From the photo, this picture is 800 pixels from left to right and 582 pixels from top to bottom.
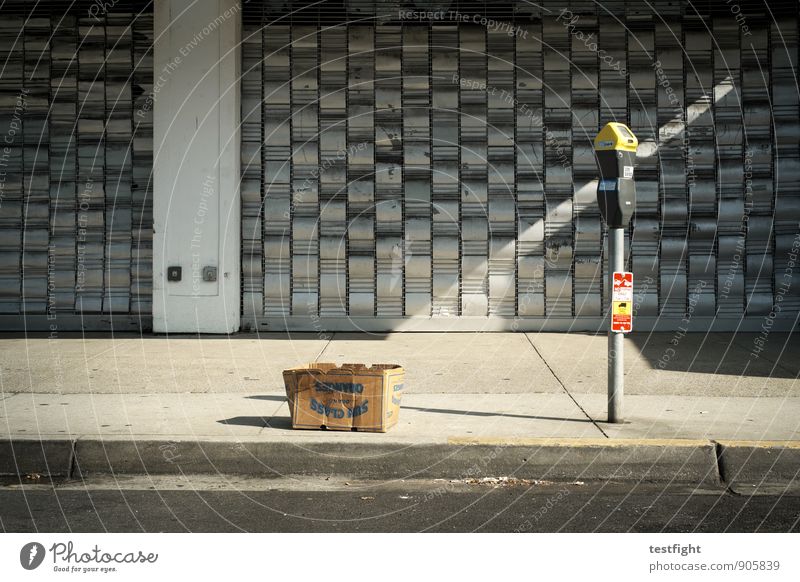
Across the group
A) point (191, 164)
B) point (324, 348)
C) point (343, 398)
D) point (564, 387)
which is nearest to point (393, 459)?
point (343, 398)

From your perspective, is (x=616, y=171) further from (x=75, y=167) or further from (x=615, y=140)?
(x=75, y=167)

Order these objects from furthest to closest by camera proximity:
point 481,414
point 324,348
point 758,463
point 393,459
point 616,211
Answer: point 324,348 < point 481,414 < point 616,211 < point 393,459 < point 758,463

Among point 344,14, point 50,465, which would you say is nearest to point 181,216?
point 344,14

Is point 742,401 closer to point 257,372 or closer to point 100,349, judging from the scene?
point 257,372

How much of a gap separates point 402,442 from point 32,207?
28.5 feet

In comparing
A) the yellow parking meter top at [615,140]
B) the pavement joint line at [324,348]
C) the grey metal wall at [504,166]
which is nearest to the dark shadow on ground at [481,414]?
the yellow parking meter top at [615,140]

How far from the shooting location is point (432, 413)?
8797 millimetres

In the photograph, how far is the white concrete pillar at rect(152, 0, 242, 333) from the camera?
13.8 m

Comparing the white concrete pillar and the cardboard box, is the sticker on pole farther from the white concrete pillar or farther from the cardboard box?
the white concrete pillar

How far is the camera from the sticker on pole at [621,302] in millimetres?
8133

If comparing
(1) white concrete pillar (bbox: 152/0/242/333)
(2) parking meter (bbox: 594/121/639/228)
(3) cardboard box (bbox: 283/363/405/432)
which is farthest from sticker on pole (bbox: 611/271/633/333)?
(1) white concrete pillar (bbox: 152/0/242/333)

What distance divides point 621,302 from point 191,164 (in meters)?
7.19

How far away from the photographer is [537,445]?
7.55 meters

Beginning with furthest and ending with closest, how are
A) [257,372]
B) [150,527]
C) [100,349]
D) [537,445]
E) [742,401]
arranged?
[100,349]
[257,372]
[742,401]
[537,445]
[150,527]
